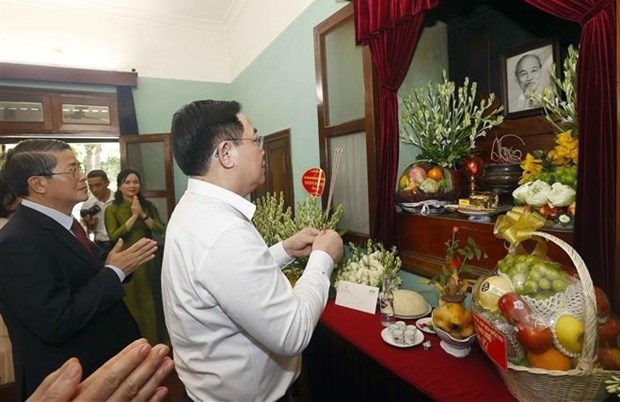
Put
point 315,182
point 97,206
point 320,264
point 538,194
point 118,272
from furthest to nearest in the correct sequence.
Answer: point 97,206 < point 315,182 < point 118,272 < point 538,194 < point 320,264

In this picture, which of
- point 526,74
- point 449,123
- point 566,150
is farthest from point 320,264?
point 526,74

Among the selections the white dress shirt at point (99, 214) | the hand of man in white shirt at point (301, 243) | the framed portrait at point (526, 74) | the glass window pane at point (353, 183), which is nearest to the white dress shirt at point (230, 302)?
the hand of man in white shirt at point (301, 243)

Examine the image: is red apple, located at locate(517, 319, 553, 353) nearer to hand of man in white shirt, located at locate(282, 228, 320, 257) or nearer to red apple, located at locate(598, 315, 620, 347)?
red apple, located at locate(598, 315, 620, 347)

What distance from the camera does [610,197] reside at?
0.90 m

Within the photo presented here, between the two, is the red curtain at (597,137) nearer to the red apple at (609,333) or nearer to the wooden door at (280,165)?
the red apple at (609,333)

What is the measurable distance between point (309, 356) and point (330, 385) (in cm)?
20

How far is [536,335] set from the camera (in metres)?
0.75

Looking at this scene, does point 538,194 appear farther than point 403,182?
No

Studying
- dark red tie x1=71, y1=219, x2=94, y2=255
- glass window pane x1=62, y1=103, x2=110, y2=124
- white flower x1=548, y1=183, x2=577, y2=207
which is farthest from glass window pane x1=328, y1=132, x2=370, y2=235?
glass window pane x1=62, y1=103, x2=110, y2=124

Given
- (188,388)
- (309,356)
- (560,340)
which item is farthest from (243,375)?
(309,356)

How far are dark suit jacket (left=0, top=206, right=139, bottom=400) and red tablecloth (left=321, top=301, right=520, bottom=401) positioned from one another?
0.91 metres

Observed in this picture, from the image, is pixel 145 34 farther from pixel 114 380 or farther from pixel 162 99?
pixel 114 380

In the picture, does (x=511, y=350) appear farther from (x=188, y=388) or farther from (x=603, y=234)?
(x=188, y=388)

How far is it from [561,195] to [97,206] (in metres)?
3.54
